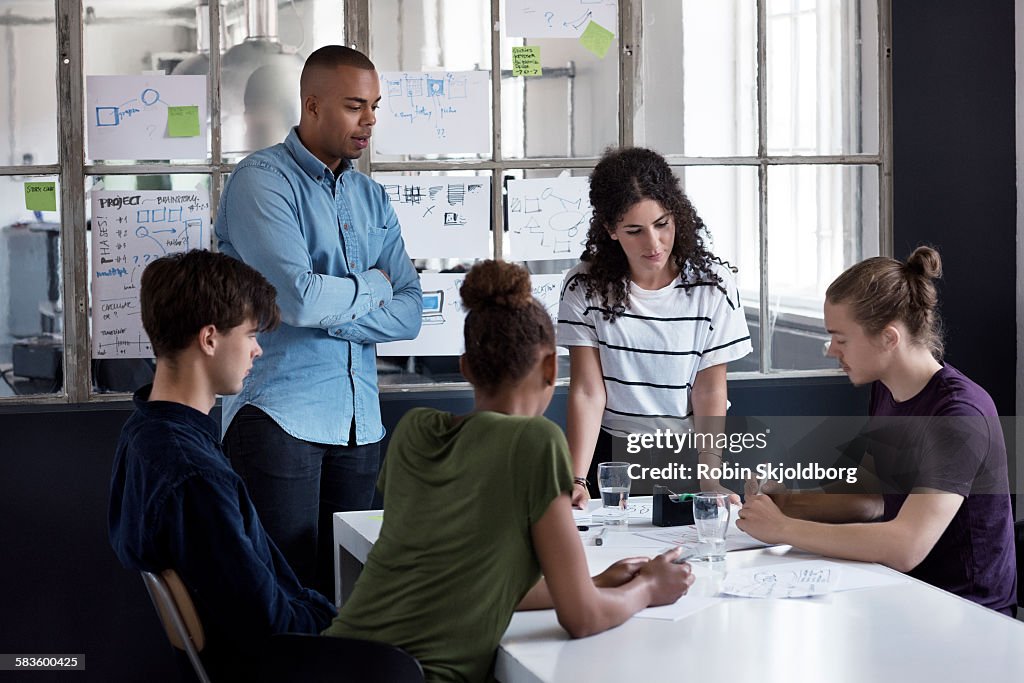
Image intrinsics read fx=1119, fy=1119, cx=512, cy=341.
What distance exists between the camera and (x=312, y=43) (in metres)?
3.30

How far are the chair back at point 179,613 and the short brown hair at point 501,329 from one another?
1.72 ft

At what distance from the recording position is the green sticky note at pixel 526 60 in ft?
11.3

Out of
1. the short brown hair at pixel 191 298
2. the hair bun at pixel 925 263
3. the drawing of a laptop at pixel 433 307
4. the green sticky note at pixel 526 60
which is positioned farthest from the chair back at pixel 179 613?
the green sticky note at pixel 526 60

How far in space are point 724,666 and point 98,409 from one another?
7.55ft

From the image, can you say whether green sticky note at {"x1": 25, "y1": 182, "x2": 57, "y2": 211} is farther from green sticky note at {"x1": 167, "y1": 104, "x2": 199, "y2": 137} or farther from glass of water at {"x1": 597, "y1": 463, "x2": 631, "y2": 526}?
glass of water at {"x1": 597, "y1": 463, "x2": 631, "y2": 526}

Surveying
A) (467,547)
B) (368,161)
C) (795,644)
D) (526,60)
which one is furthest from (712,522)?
(526,60)

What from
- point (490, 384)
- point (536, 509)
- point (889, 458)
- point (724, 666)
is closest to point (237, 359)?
point (490, 384)

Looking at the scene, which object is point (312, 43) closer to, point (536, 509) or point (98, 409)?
point (98, 409)

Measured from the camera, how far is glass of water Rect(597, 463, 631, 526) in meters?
2.21

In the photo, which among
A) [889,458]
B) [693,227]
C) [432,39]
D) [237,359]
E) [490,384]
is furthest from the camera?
[432,39]

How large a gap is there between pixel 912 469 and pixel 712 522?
38 cm

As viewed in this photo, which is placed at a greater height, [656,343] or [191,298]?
[191,298]

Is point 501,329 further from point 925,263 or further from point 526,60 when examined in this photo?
point 526,60

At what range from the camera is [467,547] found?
1.58 metres
